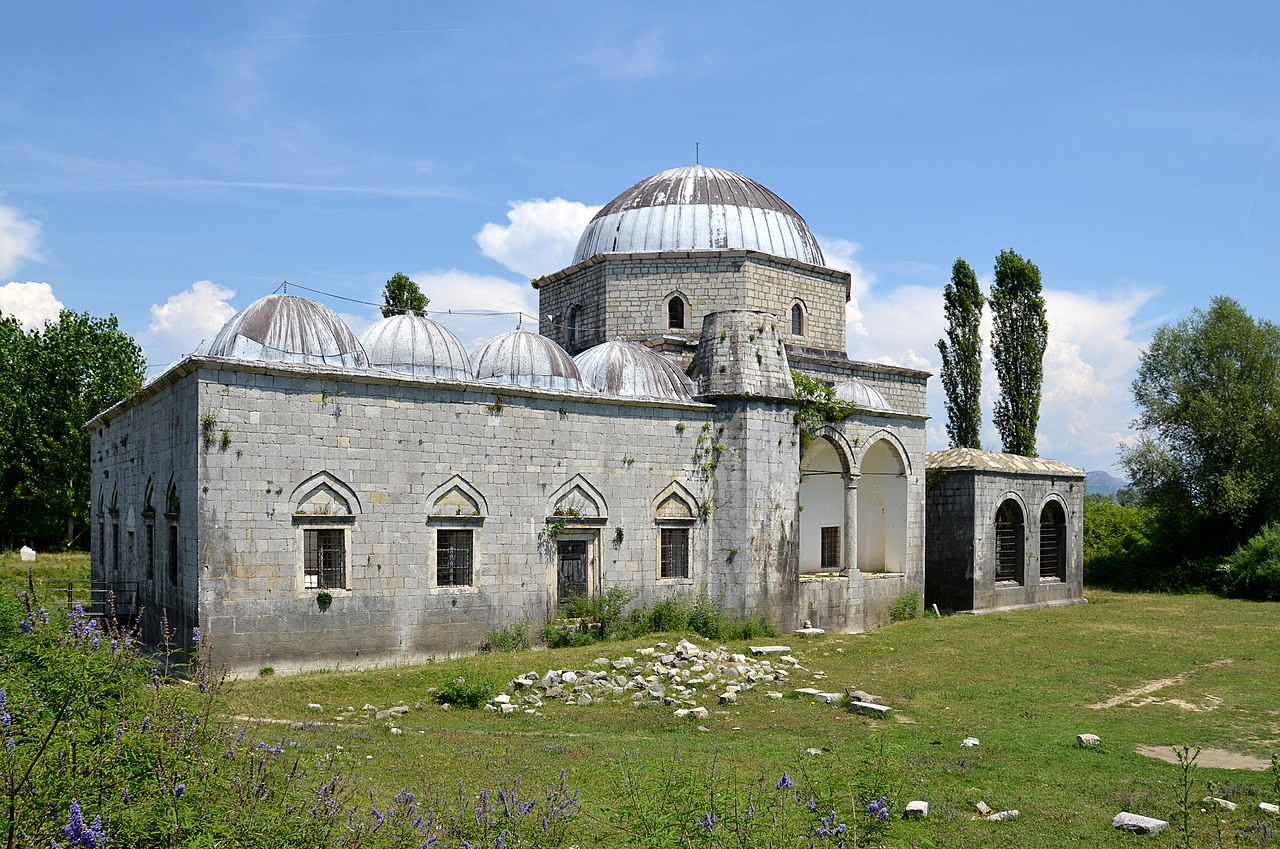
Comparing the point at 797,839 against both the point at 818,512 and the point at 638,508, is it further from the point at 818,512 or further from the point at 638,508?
the point at 818,512

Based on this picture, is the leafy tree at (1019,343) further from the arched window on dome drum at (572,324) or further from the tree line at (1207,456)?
the arched window on dome drum at (572,324)

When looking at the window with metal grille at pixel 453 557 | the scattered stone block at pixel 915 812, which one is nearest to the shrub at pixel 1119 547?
the window with metal grille at pixel 453 557

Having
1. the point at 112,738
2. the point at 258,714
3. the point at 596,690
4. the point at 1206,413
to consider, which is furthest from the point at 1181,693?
the point at 1206,413

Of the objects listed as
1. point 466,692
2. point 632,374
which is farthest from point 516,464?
point 466,692

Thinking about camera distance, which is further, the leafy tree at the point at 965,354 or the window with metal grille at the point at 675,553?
the leafy tree at the point at 965,354

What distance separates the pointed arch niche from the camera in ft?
70.7

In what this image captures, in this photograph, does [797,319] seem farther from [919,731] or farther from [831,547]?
[919,731]

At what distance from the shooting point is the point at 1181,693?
43.8 feet

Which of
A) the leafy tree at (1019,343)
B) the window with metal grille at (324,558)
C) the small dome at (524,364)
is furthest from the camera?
the leafy tree at (1019,343)

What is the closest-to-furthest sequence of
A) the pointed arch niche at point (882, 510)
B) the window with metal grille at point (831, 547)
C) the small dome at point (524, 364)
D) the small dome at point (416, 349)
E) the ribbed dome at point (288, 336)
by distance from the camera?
the ribbed dome at point (288, 336)
the small dome at point (416, 349)
the small dome at point (524, 364)
the pointed arch niche at point (882, 510)
the window with metal grille at point (831, 547)

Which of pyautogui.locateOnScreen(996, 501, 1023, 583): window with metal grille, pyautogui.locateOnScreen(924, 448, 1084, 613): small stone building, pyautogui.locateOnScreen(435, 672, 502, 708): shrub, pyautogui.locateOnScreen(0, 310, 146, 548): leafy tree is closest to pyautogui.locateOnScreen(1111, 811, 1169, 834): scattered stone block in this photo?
pyautogui.locateOnScreen(435, 672, 502, 708): shrub

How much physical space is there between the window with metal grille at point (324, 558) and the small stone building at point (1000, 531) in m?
14.9

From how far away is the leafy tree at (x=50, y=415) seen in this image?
31.6 m

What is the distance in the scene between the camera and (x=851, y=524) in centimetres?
2027
